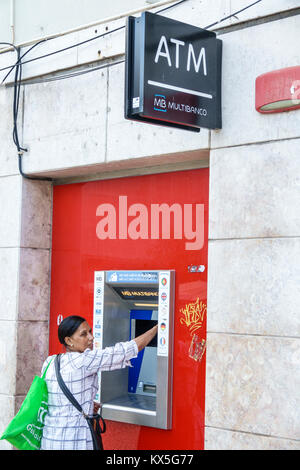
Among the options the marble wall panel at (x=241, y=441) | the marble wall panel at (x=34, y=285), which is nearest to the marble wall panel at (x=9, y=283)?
the marble wall panel at (x=34, y=285)

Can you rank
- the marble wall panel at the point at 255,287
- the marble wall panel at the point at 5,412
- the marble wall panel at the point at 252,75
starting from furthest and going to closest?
1. the marble wall panel at the point at 5,412
2. the marble wall panel at the point at 252,75
3. the marble wall panel at the point at 255,287

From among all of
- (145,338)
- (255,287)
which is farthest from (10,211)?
(255,287)

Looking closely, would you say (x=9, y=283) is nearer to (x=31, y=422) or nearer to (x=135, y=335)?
(x=135, y=335)

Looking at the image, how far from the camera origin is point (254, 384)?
466 centimetres

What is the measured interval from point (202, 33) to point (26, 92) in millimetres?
2227

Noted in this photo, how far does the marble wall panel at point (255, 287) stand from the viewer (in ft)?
14.9

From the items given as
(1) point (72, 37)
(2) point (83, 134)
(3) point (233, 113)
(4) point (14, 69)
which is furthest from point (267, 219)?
(4) point (14, 69)

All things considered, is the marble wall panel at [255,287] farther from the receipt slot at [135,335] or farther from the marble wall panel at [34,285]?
the marble wall panel at [34,285]

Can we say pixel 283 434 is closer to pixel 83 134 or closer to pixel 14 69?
pixel 83 134

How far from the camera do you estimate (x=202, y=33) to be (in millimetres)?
4828

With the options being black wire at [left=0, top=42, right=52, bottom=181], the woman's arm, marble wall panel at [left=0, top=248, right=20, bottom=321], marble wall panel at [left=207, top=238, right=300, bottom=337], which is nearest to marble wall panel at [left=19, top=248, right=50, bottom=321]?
marble wall panel at [left=0, top=248, right=20, bottom=321]

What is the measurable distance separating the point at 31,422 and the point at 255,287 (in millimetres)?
1727

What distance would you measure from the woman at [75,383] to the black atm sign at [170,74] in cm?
154

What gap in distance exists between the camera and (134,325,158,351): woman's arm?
5125mm
